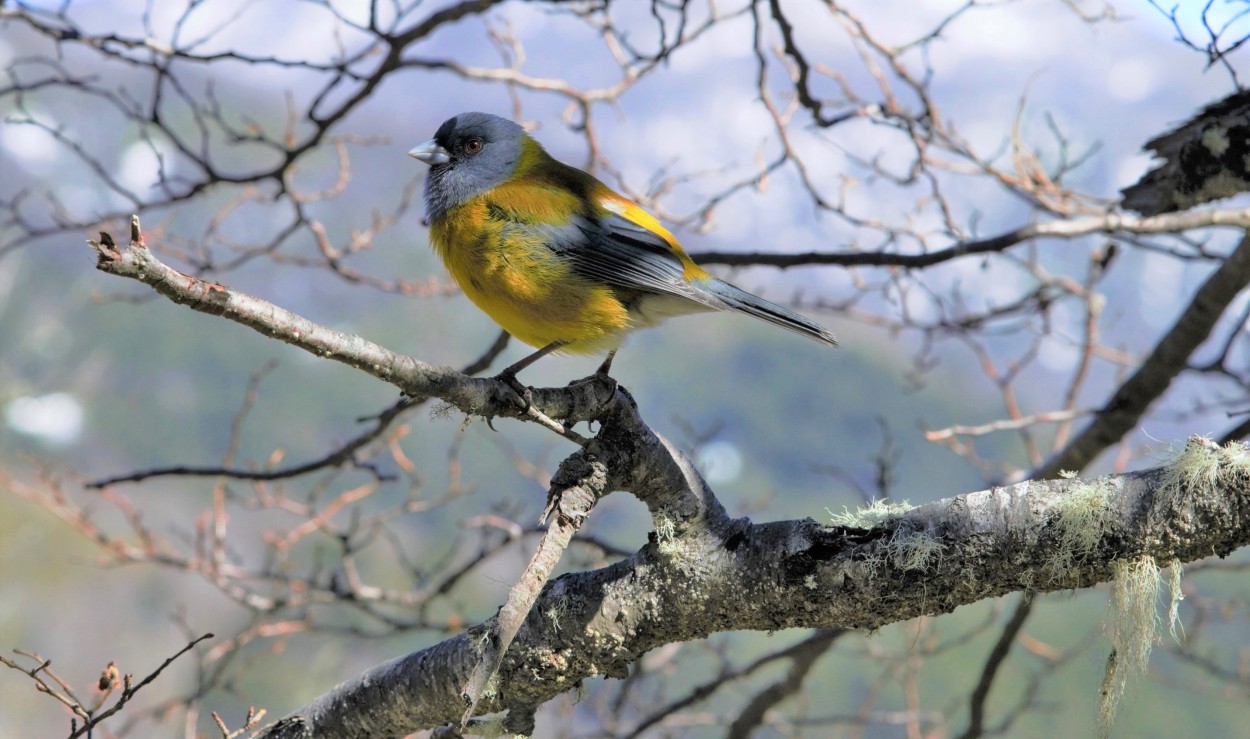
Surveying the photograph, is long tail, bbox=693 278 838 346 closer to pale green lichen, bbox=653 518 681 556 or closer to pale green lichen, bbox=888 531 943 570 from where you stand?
pale green lichen, bbox=653 518 681 556

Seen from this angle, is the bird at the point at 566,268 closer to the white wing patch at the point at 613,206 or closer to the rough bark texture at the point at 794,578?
the white wing patch at the point at 613,206

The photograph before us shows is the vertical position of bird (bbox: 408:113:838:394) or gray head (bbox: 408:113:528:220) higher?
gray head (bbox: 408:113:528:220)

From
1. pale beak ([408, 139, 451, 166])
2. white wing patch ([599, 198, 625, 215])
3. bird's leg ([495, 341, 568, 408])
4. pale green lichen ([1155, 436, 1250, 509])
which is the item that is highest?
pale beak ([408, 139, 451, 166])

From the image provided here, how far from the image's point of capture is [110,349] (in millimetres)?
9305

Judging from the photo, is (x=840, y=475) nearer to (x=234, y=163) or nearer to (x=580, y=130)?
(x=580, y=130)

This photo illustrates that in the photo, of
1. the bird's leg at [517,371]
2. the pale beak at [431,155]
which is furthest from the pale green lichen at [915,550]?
the pale beak at [431,155]

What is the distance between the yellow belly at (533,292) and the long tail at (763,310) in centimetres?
29

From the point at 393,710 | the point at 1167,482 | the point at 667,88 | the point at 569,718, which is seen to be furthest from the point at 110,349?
the point at 1167,482

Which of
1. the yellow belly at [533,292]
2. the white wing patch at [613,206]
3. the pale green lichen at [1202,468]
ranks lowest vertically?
the pale green lichen at [1202,468]

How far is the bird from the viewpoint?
9.48 ft

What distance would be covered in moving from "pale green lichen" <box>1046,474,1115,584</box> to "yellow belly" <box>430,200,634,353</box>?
56.4 inches

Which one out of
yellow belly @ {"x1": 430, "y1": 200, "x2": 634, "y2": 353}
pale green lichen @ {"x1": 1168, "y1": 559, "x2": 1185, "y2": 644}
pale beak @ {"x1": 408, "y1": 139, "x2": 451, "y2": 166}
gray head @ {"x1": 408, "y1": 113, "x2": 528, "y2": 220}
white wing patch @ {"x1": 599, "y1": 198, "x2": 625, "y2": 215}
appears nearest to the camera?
pale green lichen @ {"x1": 1168, "y1": 559, "x2": 1185, "y2": 644}

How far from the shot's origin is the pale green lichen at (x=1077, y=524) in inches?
73.1

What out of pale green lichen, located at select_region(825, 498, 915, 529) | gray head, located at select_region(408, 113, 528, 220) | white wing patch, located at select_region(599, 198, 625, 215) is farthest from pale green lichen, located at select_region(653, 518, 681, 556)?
gray head, located at select_region(408, 113, 528, 220)
